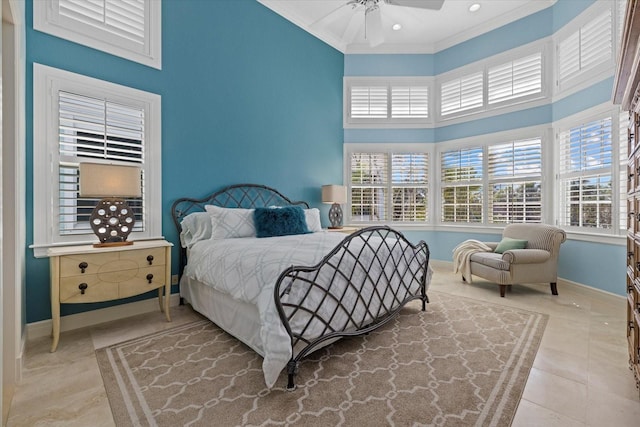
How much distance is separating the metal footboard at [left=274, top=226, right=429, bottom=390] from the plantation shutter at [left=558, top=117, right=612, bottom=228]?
8.10 feet

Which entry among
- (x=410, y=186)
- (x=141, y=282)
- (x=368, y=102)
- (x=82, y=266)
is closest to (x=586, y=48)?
(x=410, y=186)

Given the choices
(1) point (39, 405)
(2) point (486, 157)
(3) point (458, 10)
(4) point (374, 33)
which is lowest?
(1) point (39, 405)

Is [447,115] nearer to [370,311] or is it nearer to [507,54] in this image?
[507,54]

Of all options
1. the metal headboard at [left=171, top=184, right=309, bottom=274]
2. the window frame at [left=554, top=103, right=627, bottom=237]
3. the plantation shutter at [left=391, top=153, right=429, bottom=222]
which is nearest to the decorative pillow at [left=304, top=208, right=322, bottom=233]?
the metal headboard at [left=171, top=184, right=309, bottom=274]

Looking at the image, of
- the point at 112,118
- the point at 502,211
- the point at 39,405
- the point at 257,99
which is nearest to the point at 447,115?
the point at 502,211

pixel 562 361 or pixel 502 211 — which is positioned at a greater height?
pixel 502 211

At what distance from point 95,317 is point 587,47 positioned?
620cm

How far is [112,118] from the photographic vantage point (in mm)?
2977

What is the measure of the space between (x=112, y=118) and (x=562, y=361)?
4247mm

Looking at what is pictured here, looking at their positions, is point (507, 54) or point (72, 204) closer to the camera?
point (72, 204)

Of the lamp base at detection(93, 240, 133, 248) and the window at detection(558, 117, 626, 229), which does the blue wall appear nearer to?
the lamp base at detection(93, 240, 133, 248)

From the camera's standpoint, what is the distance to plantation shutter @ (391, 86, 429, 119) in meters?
5.59

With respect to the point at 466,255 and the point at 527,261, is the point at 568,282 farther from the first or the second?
the point at 466,255

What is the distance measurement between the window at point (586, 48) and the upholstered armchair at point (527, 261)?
2.03 meters
